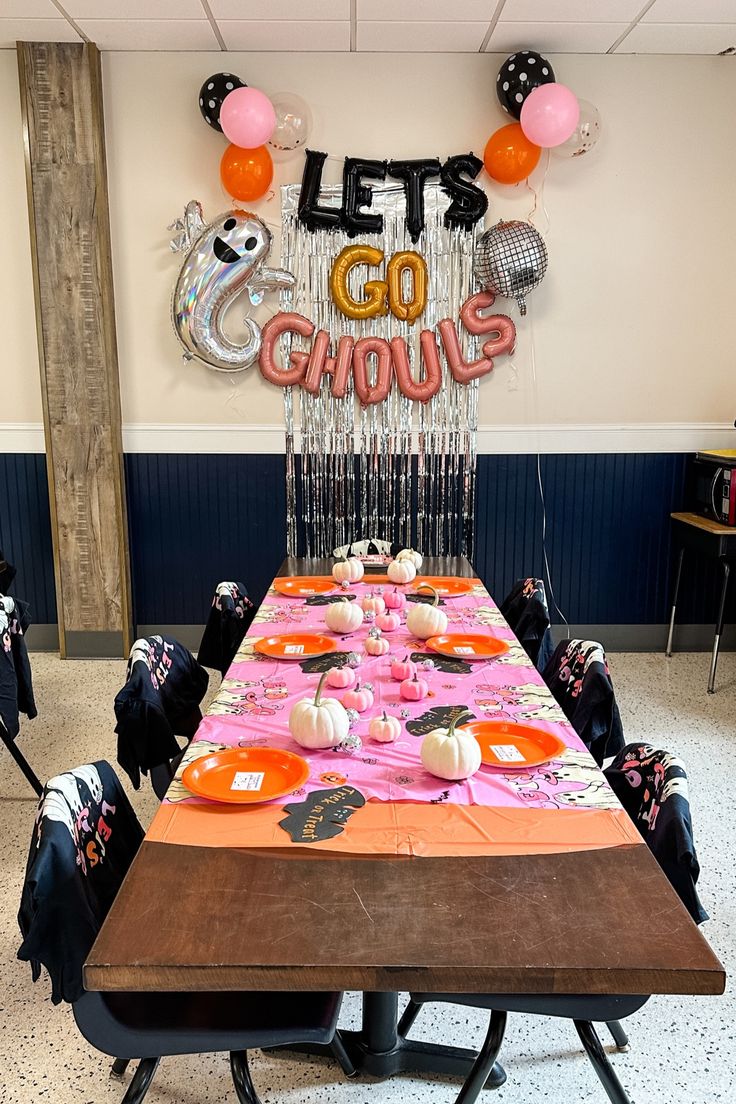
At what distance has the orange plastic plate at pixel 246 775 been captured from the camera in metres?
1.61

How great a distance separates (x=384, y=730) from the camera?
6.03 ft

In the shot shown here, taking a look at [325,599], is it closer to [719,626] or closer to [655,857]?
[655,857]

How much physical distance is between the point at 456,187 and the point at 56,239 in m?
1.96

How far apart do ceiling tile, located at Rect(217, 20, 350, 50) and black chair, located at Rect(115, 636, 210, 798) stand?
288cm

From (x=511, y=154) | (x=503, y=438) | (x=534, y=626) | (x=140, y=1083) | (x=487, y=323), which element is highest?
(x=511, y=154)

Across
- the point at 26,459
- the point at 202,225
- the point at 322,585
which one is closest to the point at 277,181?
the point at 202,225

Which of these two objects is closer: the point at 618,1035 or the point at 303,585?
the point at 618,1035

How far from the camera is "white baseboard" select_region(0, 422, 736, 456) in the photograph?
15.0 feet

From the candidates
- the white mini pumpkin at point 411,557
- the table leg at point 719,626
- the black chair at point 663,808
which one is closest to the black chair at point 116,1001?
the black chair at point 663,808

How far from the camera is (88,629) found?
462cm

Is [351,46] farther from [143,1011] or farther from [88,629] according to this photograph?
[143,1011]

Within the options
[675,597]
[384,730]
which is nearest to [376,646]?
[384,730]

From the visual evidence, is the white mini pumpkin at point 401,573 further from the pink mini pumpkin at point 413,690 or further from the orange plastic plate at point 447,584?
the pink mini pumpkin at point 413,690

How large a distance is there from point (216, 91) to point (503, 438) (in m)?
2.16
